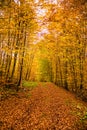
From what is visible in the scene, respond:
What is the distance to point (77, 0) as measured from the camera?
8.55m

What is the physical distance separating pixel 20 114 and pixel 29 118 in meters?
0.71

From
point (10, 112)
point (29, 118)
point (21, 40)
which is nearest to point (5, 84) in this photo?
point (21, 40)

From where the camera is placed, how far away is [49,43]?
20500mm

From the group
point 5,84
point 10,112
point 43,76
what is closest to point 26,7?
point 5,84

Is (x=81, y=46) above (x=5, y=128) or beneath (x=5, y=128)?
above

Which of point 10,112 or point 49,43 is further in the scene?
point 49,43

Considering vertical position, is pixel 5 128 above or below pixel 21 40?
→ below

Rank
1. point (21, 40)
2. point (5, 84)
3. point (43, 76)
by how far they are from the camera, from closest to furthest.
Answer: point (5, 84) < point (21, 40) < point (43, 76)

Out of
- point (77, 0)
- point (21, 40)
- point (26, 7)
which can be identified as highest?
point (26, 7)

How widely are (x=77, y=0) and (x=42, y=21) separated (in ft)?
16.1

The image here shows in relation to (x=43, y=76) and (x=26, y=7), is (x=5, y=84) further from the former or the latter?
(x=43, y=76)

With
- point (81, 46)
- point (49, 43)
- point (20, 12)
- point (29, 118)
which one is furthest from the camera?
point (49, 43)

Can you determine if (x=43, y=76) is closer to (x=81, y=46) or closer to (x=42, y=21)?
(x=81, y=46)

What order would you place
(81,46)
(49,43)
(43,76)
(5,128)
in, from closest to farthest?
(5,128) < (81,46) < (49,43) < (43,76)
